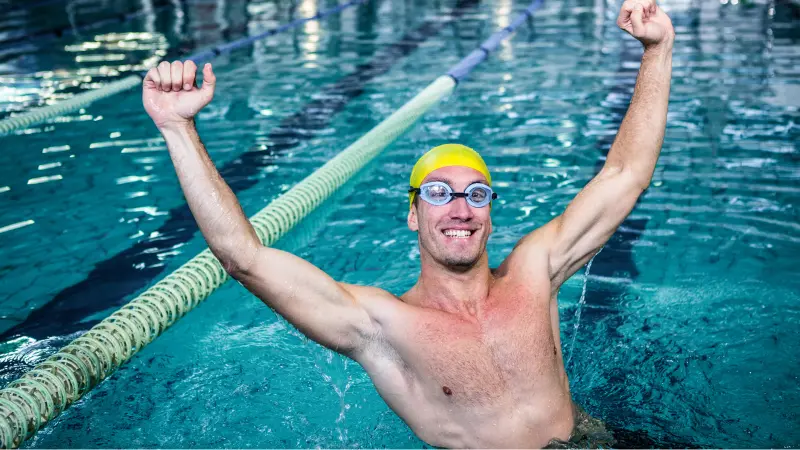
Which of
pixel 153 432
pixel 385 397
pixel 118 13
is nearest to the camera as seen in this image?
pixel 385 397

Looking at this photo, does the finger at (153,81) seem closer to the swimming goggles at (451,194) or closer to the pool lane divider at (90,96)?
the swimming goggles at (451,194)

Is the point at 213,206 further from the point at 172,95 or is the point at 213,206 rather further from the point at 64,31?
the point at 64,31

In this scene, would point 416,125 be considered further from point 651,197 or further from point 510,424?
point 510,424

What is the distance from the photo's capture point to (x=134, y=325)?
10.6 feet

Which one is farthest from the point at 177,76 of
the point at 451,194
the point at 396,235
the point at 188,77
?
the point at 396,235

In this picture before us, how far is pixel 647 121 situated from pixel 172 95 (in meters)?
1.47

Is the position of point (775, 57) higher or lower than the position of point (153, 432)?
higher

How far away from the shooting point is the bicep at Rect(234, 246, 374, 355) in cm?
223

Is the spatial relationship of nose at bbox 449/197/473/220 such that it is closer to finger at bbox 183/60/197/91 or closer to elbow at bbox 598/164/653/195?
elbow at bbox 598/164/653/195

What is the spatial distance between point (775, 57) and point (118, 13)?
9.94 metres

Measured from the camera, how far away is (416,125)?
665cm

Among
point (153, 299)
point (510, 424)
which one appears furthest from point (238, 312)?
point (510, 424)

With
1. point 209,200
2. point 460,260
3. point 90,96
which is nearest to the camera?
point 209,200

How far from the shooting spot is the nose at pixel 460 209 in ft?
8.07
